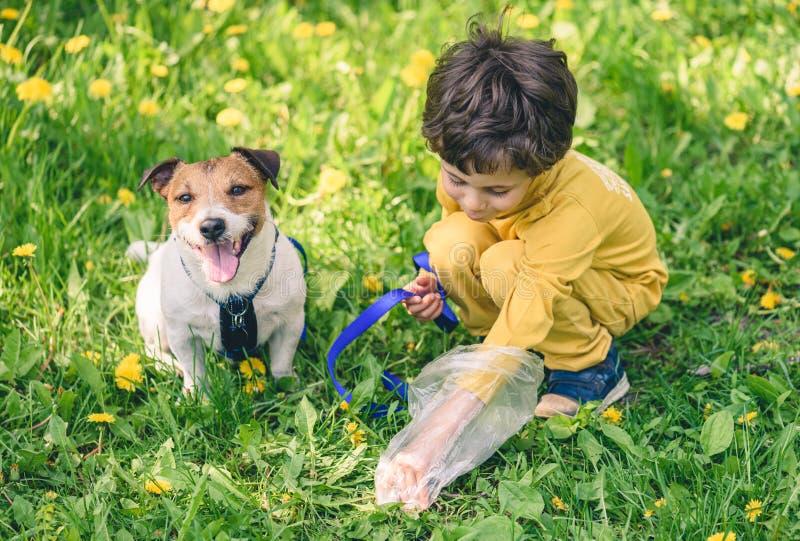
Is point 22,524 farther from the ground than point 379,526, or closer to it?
closer to it

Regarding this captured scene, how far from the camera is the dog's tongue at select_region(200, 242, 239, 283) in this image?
97.1 inches

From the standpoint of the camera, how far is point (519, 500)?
221 cm

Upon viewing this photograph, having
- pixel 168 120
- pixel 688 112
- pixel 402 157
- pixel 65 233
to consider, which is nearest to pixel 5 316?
pixel 65 233

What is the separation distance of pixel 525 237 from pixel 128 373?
1414 mm

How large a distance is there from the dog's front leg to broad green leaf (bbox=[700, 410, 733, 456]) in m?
1.35

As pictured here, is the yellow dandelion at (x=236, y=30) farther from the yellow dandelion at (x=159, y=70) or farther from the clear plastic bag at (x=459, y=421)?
the clear plastic bag at (x=459, y=421)

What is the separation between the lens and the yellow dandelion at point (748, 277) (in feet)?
10.2

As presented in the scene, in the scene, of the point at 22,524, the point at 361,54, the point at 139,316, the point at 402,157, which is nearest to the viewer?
the point at 22,524

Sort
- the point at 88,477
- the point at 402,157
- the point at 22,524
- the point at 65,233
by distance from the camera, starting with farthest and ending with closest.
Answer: the point at 402,157 < the point at 65,233 < the point at 88,477 < the point at 22,524

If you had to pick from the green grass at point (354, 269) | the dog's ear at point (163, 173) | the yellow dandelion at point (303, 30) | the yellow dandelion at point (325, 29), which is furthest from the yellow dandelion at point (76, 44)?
the dog's ear at point (163, 173)

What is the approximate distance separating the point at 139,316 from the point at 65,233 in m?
0.60

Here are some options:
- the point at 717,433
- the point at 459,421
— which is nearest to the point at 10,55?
the point at 459,421

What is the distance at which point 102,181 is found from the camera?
11.5ft

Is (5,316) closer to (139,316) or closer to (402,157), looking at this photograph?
(139,316)
